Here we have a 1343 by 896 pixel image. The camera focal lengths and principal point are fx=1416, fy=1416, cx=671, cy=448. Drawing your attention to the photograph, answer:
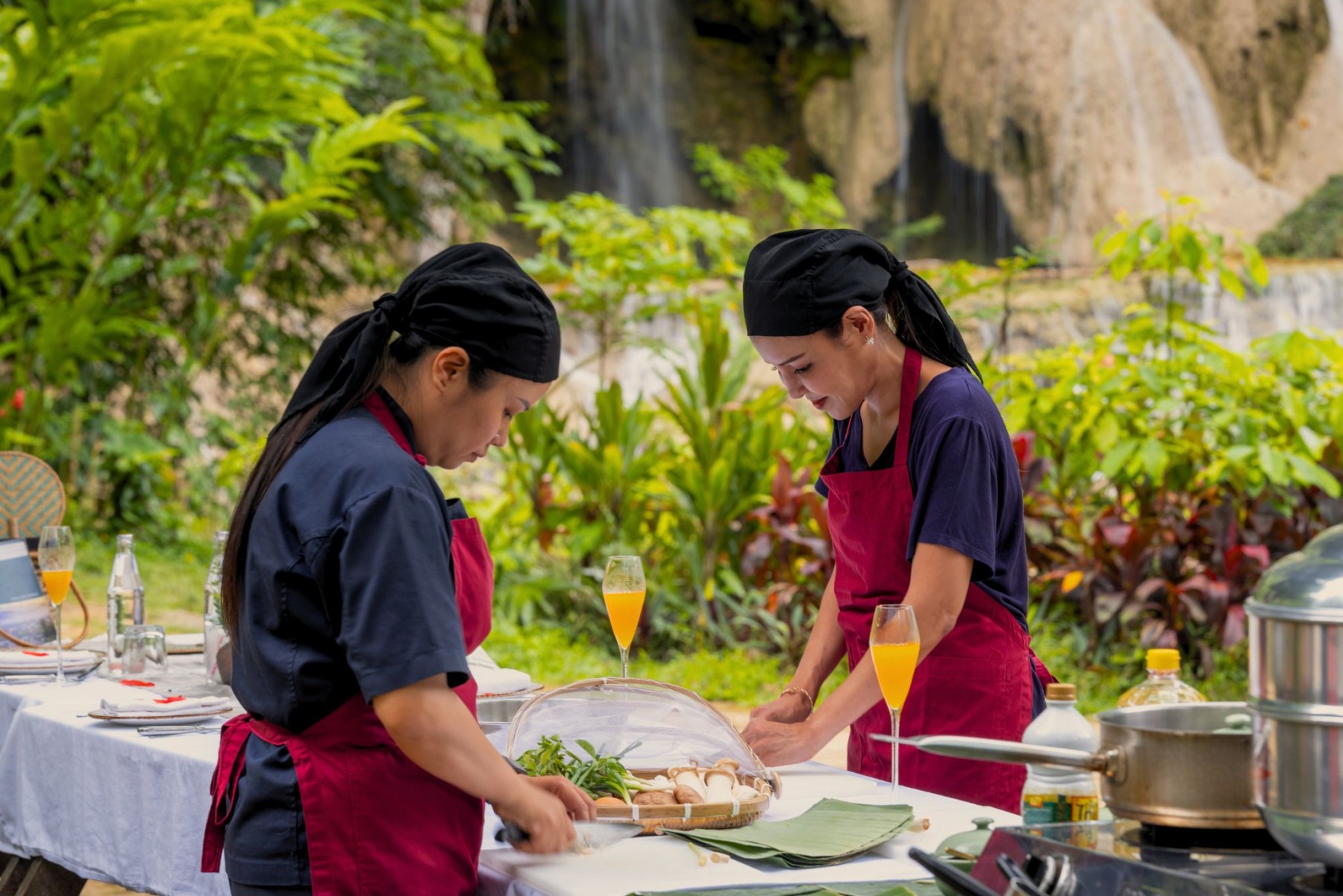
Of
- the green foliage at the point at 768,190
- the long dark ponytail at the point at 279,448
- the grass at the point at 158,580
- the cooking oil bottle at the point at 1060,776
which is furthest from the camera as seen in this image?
the green foliage at the point at 768,190

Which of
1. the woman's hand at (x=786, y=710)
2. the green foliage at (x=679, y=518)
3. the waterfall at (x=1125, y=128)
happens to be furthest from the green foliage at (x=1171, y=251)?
the waterfall at (x=1125, y=128)

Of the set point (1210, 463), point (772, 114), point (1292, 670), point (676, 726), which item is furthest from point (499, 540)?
point (772, 114)

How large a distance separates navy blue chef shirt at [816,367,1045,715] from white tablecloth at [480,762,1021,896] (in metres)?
0.46

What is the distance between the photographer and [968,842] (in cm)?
170

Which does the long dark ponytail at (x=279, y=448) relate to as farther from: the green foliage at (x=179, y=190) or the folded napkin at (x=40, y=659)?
the green foliage at (x=179, y=190)

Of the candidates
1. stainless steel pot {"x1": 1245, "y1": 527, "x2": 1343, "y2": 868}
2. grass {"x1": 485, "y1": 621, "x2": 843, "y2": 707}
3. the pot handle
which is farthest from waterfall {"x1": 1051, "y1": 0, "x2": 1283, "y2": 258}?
stainless steel pot {"x1": 1245, "y1": 527, "x2": 1343, "y2": 868}

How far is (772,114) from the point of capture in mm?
19594

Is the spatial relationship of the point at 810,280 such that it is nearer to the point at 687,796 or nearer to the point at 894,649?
the point at 894,649

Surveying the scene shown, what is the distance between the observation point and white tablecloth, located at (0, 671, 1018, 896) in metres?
1.76

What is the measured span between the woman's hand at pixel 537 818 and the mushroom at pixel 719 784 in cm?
27

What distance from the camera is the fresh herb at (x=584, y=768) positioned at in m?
2.02

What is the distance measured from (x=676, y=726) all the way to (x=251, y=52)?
7019mm

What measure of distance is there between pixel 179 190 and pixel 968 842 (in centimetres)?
817

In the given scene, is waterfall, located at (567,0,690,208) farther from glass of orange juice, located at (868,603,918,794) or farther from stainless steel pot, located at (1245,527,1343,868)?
stainless steel pot, located at (1245,527,1343,868)
